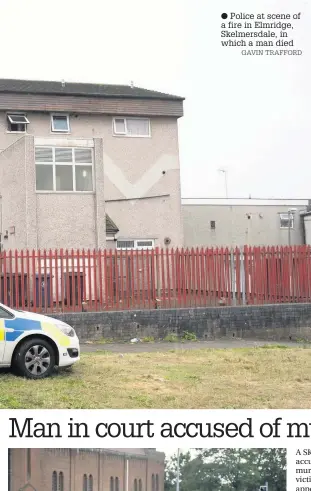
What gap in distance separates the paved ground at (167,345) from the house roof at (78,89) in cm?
1533

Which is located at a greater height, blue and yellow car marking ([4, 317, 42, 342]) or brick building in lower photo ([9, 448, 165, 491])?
blue and yellow car marking ([4, 317, 42, 342])

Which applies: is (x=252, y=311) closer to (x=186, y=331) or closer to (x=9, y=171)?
(x=186, y=331)

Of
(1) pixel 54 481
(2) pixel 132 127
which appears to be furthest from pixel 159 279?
(2) pixel 132 127

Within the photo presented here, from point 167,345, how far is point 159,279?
8.61ft

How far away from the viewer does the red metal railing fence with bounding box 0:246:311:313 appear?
1606 cm

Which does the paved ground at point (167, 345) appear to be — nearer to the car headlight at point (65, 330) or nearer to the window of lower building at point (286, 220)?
the car headlight at point (65, 330)

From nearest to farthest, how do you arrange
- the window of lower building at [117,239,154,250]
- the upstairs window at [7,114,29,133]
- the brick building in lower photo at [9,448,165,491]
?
1. the brick building in lower photo at [9,448,165,491]
2. the upstairs window at [7,114,29,133]
3. the window of lower building at [117,239,154,250]

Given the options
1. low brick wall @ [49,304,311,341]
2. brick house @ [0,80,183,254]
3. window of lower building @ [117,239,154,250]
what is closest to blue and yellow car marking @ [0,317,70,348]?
low brick wall @ [49,304,311,341]

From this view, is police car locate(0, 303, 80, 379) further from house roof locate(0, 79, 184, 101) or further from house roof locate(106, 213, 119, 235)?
house roof locate(0, 79, 184, 101)

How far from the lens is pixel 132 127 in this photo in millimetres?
29125

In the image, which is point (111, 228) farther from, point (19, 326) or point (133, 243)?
point (19, 326)

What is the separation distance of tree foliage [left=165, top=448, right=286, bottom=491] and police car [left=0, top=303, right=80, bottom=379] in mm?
3829

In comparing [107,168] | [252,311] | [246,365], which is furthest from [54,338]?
[107,168]

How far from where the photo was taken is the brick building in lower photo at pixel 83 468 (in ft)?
18.8
